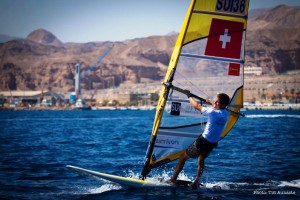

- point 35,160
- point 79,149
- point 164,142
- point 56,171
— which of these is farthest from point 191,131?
point 79,149

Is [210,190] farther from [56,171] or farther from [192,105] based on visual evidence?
[56,171]

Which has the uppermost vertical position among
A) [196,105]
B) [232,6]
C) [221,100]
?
[232,6]

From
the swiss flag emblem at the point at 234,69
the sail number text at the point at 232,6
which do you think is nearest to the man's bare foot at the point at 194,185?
the swiss flag emblem at the point at 234,69

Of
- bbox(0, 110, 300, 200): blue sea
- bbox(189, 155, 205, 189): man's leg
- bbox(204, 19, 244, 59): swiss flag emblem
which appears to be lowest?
bbox(0, 110, 300, 200): blue sea

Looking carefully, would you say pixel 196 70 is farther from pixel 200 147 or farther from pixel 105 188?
pixel 105 188

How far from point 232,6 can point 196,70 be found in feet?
6.85

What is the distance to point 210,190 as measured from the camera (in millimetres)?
13172

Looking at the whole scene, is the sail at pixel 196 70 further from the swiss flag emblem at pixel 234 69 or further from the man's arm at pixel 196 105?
the man's arm at pixel 196 105

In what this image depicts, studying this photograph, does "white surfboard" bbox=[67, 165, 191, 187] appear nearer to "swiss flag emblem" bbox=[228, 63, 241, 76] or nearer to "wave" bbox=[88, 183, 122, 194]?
"wave" bbox=[88, 183, 122, 194]

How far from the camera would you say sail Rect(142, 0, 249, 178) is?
1273cm

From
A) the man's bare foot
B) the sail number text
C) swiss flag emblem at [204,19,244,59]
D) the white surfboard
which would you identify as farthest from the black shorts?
the sail number text

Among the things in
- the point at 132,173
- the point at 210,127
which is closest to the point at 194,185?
the point at 210,127

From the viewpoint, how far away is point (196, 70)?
1364 centimetres

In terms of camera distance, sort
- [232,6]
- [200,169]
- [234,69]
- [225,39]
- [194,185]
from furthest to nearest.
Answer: [234,69]
[225,39]
[232,6]
[194,185]
[200,169]
